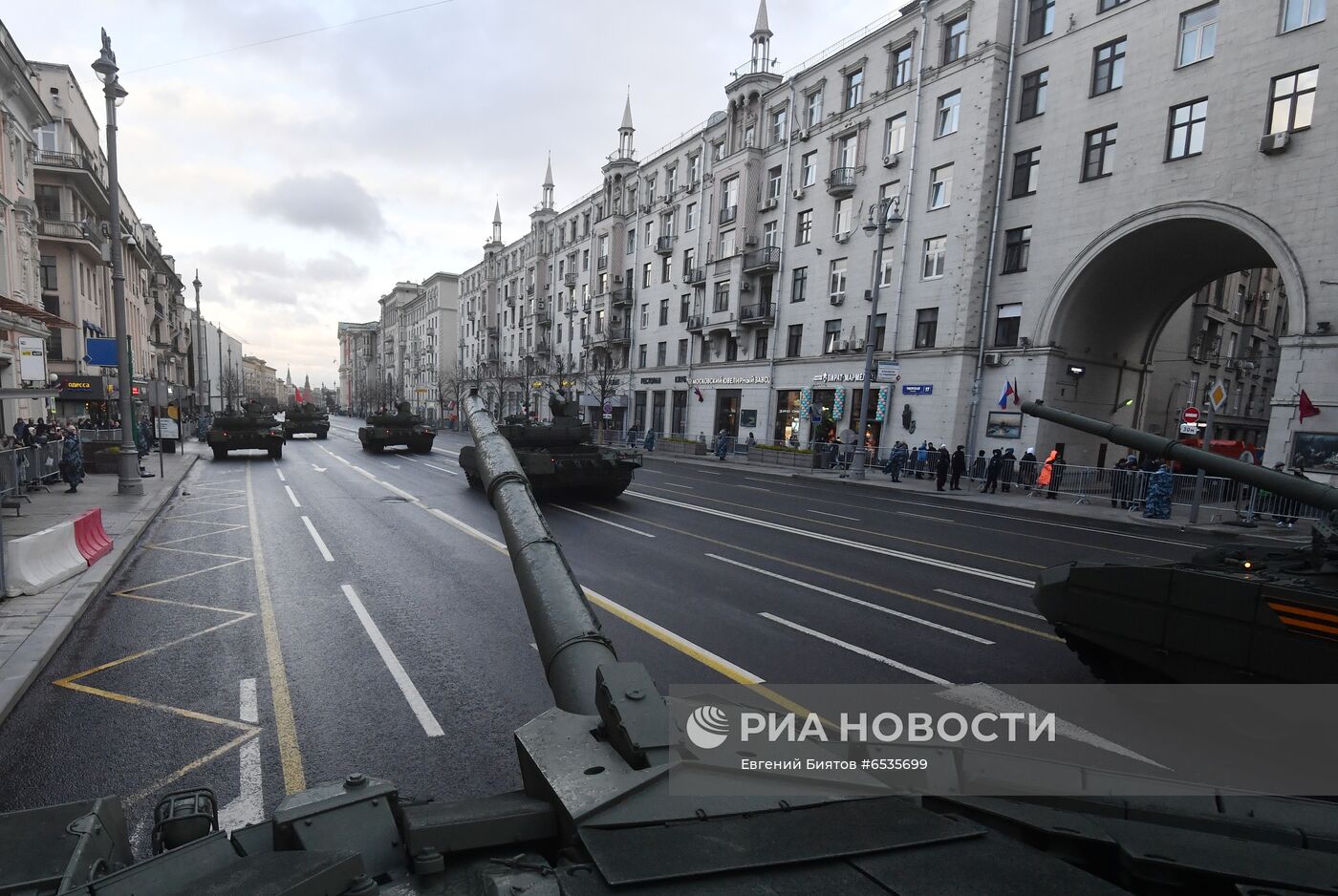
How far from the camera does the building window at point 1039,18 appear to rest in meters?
24.1

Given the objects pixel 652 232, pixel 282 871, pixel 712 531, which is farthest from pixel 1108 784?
pixel 652 232

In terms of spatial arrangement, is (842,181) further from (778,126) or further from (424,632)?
(424,632)

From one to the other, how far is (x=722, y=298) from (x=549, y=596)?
3656cm

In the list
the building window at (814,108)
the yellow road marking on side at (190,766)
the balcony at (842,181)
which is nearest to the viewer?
the yellow road marking on side at (190,766)

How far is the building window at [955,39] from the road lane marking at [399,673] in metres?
29.3

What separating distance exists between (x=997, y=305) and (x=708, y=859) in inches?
1103

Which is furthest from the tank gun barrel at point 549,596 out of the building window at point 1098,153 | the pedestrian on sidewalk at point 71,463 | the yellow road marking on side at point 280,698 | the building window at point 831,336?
the building window at point 831,336

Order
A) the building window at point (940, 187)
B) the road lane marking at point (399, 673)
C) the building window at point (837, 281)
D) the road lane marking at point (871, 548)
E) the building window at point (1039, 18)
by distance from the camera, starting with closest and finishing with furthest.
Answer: the road lane marking at point (399, 673) → the road lane marking at point (871, 548) → the building window at point (1039, 18) → the building window at point (940, 187) → the building window at point (837, 281)

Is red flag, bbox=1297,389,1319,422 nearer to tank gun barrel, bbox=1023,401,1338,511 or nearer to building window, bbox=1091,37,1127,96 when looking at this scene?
building window, bbox=1091,37,1127,96

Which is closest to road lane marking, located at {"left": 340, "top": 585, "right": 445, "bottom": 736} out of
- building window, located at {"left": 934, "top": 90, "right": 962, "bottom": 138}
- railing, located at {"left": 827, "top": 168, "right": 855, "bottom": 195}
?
building window, located at {"left": 934, "top": 90, "right": 962, "bottom": 138}

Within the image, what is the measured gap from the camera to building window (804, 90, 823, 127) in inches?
1277

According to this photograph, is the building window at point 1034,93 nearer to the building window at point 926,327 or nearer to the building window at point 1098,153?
the building window at point 1098,153

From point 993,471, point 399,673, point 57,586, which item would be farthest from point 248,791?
point 993,471

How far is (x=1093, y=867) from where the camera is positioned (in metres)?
1.73
